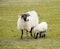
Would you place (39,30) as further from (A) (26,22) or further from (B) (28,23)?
A: (A) (26,22)

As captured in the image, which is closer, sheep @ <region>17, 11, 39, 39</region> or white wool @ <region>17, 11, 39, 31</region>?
sheep @ <region>17, 11, 39, 39</region>

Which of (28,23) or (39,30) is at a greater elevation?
(28,23)

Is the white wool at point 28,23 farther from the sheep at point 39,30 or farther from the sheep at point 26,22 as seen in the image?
the sheep at point 39,30

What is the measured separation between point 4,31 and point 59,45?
4817 mm

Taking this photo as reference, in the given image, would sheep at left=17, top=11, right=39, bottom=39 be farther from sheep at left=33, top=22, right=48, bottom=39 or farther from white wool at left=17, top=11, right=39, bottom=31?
sheep at left=33, top=22, right=48, bottom=39

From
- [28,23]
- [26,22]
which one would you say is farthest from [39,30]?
[26,22]

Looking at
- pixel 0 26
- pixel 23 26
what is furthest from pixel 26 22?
pixel 0 26

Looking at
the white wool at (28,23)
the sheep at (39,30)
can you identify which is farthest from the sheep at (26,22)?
the sheep at (39,30)

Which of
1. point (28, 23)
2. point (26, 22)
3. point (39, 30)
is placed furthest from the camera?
point (39, 30)

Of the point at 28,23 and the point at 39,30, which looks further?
the point at 39,30

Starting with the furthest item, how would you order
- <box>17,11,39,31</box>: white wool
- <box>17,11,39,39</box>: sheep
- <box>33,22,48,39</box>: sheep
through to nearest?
1. <box>33,22,48,39</box>: sheep
2. <box>17,11,39,31</box>: white wool
3. <box>17,11,39,39</box>: sheep

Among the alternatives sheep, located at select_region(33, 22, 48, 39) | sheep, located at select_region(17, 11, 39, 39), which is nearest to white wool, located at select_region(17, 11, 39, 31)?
sheep, located at select_region(17, 11, 39, 39)

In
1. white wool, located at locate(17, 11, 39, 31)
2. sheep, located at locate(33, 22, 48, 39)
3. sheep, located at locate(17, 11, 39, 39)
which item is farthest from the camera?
sheep, located at locate(33, 22, 48, 39)

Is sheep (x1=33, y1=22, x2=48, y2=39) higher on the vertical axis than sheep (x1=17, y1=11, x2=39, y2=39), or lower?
lower
